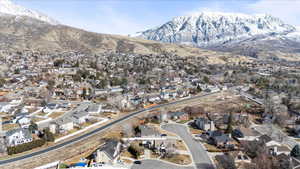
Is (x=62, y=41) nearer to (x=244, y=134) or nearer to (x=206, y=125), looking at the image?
(x=206, y=125)

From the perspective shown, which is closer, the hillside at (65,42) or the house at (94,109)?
the house at (94,109)

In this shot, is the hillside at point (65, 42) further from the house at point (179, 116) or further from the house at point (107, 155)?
the house at point (107, 155)

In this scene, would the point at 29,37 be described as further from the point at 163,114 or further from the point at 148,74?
the point at 163,114

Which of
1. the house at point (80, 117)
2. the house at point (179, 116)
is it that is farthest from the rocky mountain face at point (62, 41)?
the house at point (179, 116)

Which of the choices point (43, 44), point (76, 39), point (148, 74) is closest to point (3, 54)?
point (43, 44)

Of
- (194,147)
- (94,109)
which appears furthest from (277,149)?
(94,109)

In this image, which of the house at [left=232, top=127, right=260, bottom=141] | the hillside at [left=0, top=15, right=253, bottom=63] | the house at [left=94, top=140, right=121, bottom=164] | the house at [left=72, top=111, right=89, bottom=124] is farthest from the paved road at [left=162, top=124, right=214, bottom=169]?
the hillside at [left=0, top=15, right=253, bottom=63]
